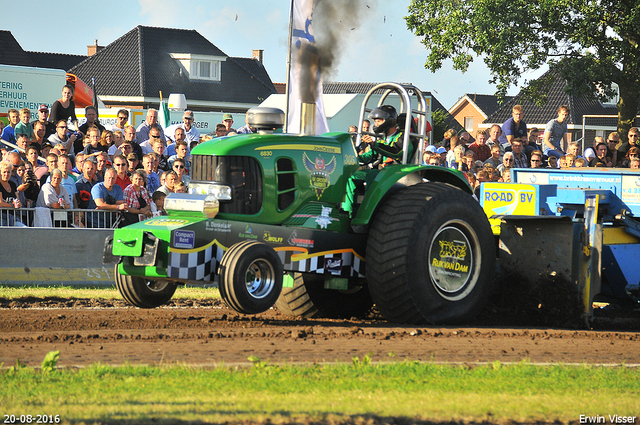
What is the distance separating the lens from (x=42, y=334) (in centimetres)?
668

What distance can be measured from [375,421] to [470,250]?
425 cm

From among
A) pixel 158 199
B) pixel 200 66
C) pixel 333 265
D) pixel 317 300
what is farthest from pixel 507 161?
pixel 200 66

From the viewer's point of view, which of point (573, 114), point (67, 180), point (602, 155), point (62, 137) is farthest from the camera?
point (573, 114)

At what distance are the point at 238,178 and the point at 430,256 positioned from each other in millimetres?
2083

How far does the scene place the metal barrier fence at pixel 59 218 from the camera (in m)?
11.3

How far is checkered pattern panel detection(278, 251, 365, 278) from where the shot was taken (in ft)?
23.9

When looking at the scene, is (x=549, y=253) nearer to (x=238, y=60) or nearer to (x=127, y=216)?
(x=127, y=216)

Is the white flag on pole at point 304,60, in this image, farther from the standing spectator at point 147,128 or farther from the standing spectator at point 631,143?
the standing spectator at point 631,143

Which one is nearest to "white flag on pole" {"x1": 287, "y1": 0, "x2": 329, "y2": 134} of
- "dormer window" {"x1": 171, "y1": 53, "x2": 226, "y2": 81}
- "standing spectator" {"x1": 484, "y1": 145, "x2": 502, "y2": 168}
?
"standing spectator" {"x1": 484, "y1": 145, "x2": 502, "y2": 168}

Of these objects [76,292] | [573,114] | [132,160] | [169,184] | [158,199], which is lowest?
[76,292]

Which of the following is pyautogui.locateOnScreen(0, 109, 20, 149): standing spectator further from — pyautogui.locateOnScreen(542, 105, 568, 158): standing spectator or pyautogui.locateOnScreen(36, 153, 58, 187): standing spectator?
pyautogui.locateOnScreen(542, 105, 568, 158): standing spectator

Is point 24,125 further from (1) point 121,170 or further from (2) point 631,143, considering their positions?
(2) point 631,143

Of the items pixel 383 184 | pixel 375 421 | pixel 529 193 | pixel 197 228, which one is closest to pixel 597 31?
pixel 529 193

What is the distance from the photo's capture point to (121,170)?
1225 centimetres
